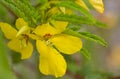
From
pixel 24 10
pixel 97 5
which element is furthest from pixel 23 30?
pixel 97 5

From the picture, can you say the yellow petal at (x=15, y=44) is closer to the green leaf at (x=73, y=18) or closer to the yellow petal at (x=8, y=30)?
the yellow petal at (x=8, y=30)

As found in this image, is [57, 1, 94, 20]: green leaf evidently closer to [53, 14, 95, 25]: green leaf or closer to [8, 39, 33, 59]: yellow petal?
[53, 14, 95, 25]: green leaf

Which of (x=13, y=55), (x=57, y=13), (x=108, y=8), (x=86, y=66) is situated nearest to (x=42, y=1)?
(x=57, y=13)

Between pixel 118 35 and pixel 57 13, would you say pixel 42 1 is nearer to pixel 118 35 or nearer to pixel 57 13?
pixel 57 13

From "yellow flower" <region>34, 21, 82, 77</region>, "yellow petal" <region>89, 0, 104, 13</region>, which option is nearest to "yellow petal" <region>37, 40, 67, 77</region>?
"yellow flower" <region>34, 21, 82, 77</region>

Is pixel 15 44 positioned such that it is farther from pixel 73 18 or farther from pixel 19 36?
pixel 73 18

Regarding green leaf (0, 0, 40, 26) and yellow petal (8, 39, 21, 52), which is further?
yellow petal (8, 39, 21, 52)

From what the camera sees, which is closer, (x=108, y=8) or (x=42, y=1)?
(x=42, y=1)
